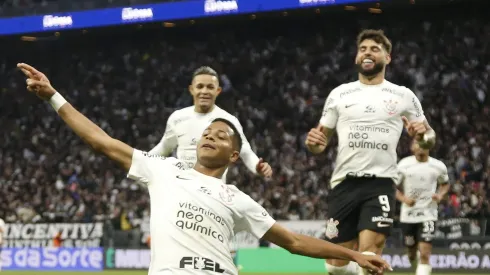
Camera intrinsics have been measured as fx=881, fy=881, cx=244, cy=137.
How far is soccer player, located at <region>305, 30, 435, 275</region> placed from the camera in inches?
326

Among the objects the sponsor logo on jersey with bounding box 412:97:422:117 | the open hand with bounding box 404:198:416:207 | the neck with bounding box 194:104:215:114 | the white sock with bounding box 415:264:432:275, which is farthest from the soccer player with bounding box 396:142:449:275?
the sponsor logo on jersey with bounding box 412:97:422:117

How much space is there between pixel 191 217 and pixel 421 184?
9.78 metres

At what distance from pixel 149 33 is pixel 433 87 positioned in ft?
40.4

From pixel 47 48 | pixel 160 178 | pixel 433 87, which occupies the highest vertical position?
pixel 47 48

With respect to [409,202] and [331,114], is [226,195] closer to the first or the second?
[331,114]

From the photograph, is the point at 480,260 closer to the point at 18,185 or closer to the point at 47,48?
the point at 18,185

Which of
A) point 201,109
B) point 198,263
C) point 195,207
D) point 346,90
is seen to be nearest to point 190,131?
point 201,109

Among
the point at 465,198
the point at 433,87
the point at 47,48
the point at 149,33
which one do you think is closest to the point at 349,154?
the point at 465,198

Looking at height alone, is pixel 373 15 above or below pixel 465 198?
above

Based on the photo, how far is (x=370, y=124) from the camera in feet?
27.4

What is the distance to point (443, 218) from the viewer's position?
749 inches

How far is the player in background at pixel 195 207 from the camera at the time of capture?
5.41 meters

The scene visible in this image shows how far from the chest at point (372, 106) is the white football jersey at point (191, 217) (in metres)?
2.97

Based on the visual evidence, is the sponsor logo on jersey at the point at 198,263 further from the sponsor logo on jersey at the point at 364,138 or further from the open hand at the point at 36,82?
the sponsor logo on jersey at the point at 364,138
